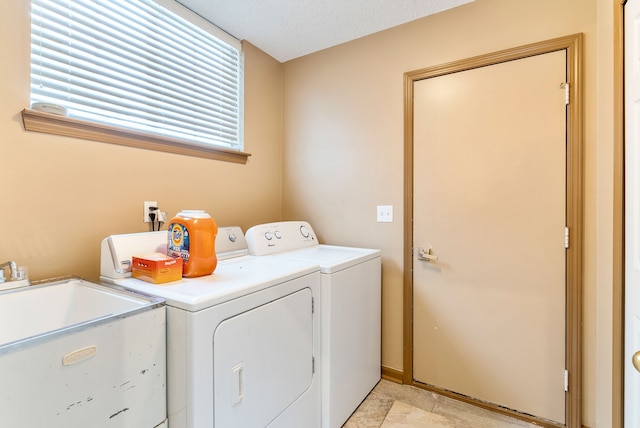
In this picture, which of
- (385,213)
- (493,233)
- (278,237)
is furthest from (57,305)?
(493,233)

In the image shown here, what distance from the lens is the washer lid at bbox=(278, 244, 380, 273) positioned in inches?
64.0

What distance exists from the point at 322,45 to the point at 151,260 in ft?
6.46

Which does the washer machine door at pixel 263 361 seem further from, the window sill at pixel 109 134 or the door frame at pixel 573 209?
the door frame at pixel 573 209

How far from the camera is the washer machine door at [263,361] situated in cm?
108

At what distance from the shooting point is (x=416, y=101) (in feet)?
6.67

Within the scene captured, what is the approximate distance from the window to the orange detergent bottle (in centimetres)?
67

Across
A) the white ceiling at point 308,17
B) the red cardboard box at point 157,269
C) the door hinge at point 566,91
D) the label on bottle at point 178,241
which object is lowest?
the red cardboard box at point 157,269

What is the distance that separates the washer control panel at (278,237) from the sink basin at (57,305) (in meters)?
0.82

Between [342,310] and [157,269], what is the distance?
3.08ft

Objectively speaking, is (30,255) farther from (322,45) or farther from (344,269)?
(322,45)

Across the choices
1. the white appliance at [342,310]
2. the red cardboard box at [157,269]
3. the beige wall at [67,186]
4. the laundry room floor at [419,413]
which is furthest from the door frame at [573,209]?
the beige wall at [67,186]

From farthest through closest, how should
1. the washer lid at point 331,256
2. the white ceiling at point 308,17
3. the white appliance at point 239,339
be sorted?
the white ceiling at point 308,17
the washer lid at point 331,256
the white appliance at point 239,339

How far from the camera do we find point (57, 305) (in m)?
1.23
